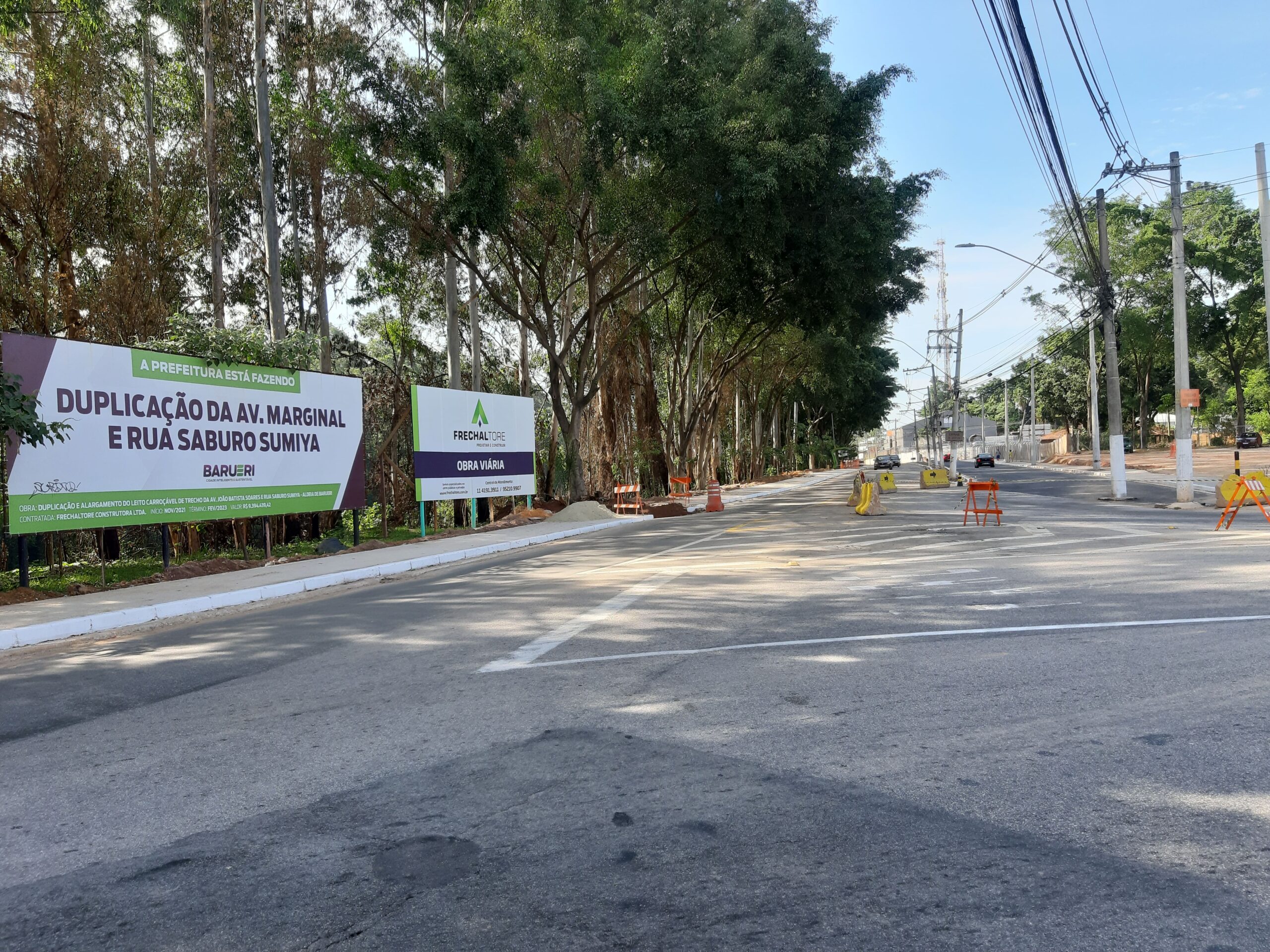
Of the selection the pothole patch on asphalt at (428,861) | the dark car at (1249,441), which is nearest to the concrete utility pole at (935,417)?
the dark car at (1249,441)

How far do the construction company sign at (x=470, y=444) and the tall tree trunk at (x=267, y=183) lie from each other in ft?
15.0

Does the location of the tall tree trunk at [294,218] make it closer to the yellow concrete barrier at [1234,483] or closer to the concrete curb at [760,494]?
the concrete curb at [760,494]

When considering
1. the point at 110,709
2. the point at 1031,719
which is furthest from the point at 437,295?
the point at 1031,719

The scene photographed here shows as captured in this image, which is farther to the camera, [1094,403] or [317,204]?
[1094,403]

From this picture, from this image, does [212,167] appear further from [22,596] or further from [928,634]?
[928,634]

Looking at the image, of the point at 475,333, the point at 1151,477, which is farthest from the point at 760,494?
the point at 475,333

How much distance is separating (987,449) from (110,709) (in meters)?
123

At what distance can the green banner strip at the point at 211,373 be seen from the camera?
1383 centimetres

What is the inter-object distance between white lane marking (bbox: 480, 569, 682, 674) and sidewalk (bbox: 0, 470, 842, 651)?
16.3 ft

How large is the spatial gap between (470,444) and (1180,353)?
18062mm

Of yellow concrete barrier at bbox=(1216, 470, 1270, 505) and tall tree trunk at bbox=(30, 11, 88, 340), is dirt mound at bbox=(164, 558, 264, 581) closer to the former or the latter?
tall tree trunk at bbox=(30, 11, 88, 340)

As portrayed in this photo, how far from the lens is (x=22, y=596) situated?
12.1 m

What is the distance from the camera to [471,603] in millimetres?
10430

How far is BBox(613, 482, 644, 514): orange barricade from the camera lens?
2872 cm
